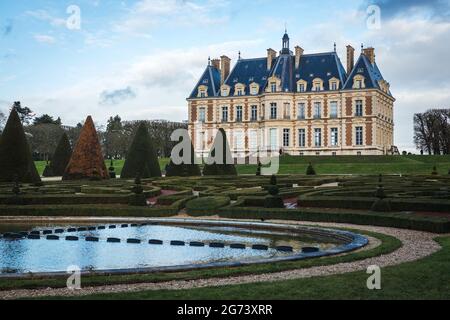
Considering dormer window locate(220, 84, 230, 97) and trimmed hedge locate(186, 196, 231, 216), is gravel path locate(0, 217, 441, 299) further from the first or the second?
dormer window locate(220, 84, 230, 97)

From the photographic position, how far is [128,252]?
10.6m

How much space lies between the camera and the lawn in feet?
127

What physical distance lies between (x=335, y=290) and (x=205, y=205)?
1158 centimetres

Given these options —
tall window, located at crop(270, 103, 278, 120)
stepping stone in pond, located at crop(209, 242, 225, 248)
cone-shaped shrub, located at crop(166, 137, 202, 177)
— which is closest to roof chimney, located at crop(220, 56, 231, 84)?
tall window, located at crop(270, 103, 278, 120)

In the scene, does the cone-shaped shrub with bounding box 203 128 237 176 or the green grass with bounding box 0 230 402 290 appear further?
the cone-shaped shrub with bounding box 203 128 237 176

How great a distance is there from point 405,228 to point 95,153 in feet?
68.5

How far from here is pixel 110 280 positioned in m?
7.42

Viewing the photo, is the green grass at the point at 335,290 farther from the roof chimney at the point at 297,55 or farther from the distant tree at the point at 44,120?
the distant tree at the point at 44,120

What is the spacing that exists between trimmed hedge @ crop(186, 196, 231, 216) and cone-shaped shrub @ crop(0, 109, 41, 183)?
1163 centimetres

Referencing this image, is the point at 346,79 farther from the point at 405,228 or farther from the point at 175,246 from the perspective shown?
the point at 175,246

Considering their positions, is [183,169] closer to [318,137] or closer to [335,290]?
[318,137]

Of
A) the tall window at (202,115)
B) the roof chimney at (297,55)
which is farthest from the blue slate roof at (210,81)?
the roof chimney at (297,55)

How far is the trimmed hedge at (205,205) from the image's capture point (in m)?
17.5
